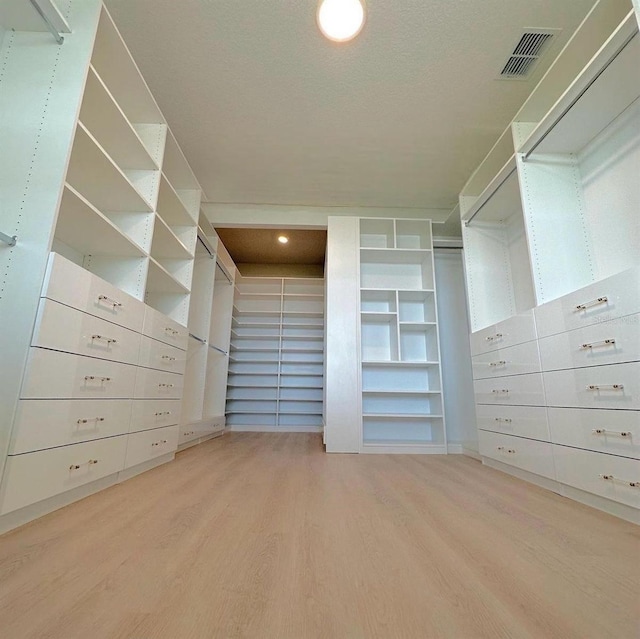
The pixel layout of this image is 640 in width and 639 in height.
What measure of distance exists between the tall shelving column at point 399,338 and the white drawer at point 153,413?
1.59 metres

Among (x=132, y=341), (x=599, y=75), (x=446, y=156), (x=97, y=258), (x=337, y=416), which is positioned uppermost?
(x=446, y=156)

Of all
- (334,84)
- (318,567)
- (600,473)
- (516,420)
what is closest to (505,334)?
(516,420)

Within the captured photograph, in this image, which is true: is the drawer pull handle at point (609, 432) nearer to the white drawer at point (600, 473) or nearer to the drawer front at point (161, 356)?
the white drawer at point (600, 473)

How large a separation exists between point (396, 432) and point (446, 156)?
2.57m

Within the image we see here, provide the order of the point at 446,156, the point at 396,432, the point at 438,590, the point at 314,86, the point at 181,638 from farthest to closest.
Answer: the point at 396,432, the point at 446,156, the point at 314,86, the point at 438,590, the point at 181,638

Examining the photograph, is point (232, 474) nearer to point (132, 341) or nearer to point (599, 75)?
point (132, 341)

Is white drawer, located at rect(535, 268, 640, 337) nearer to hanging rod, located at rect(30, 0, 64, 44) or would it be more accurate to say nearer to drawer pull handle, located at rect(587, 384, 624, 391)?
drawer pull handle, located at rect(587, 384, 624, 391)

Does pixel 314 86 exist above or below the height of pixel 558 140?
above

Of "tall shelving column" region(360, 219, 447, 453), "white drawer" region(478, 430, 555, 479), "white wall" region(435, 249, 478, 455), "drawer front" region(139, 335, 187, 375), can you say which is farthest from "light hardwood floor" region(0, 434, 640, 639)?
"white wall" region(435, 249, 478, 455)

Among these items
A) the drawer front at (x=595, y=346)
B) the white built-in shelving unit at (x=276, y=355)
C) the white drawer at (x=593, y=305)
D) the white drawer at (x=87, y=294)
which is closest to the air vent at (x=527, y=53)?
the white drawer at (x=593, y=305)

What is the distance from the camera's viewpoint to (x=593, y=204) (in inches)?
75.3

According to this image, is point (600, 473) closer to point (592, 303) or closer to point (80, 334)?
point (592, 303)

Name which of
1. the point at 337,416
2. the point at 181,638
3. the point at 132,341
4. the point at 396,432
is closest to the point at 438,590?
the point at 181,638

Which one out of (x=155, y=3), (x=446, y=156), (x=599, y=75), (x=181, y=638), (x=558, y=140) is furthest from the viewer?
(x=446, y=156)
